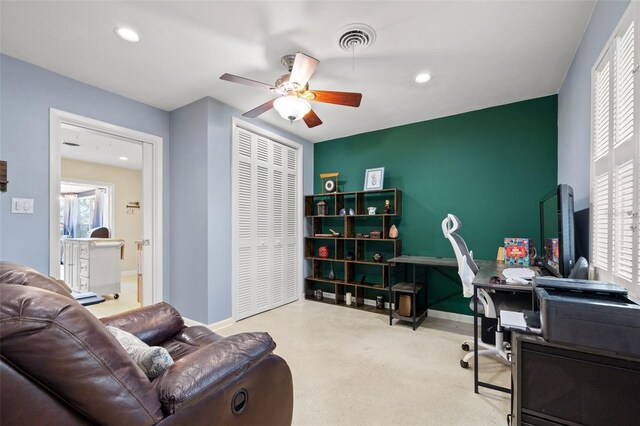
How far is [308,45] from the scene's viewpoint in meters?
2.17

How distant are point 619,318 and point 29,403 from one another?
69.4 inches

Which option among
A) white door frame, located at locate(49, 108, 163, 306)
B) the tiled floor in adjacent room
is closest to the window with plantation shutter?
white door frame, located at locate(49, 108, 163, 306)

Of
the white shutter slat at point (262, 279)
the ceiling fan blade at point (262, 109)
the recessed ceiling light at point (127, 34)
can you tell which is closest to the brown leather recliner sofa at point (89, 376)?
the recessed ceiling light at point (127, 34)

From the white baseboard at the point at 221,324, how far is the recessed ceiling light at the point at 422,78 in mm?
3287

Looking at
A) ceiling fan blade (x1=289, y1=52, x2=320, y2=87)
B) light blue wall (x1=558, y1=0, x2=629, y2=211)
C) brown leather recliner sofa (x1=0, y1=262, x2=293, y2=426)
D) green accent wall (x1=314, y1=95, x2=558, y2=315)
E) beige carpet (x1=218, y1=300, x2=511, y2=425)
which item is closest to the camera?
brown leather recliner sofa (x1=0, y1=262, x2=293, y2=426)

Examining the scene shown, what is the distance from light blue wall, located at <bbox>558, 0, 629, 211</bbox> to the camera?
1598mm

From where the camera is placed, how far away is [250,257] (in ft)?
11.9

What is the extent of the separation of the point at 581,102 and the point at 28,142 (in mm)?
4473

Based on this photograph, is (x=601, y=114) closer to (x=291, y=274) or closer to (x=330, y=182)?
(x=330, y=182)

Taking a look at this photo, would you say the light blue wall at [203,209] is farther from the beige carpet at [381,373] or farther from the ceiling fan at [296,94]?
the ceiling fan at [296,94]

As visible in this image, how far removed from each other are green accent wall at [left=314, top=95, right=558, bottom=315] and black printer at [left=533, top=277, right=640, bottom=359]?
2338 mm

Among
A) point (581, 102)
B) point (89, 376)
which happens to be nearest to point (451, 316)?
point (581, 102)

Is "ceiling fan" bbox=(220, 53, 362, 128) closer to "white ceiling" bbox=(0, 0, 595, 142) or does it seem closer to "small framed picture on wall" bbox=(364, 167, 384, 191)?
"white ceiling" bbox=(0, 0, 595, 142)

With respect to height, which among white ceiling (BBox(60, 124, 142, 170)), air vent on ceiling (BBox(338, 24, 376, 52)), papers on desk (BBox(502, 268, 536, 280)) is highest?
air vent on ceiling (BBox(338, 24, 376, 52))
